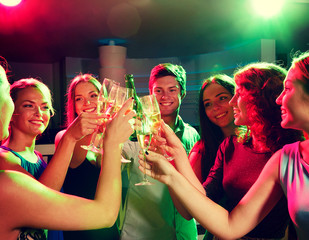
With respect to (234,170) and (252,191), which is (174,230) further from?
(252,191)

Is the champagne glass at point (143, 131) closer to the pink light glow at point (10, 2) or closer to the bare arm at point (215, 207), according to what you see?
the bare arm at point (215, 207)

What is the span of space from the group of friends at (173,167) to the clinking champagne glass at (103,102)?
5 cm

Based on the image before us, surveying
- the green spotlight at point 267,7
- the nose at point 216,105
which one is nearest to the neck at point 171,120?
the nose at point 216,105

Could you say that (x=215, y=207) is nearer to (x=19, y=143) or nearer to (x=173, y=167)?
(x=173, y=167)

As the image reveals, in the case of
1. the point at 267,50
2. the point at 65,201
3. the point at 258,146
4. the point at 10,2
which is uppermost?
the point at 10,2

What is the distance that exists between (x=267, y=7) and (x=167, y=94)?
3902mm

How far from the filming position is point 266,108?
168 cm

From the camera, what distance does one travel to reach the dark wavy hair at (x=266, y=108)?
1.64 m

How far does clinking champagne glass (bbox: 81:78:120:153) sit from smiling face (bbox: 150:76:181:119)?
45.6 inches

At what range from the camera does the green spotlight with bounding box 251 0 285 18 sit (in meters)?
5.05

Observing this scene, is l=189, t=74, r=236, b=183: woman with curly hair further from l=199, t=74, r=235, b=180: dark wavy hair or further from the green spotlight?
the green spotlight

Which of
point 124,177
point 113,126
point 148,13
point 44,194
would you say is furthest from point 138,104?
point 148,13

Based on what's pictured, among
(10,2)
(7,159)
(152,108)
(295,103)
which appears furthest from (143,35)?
(295,103)

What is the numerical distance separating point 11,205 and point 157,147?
0.71m
